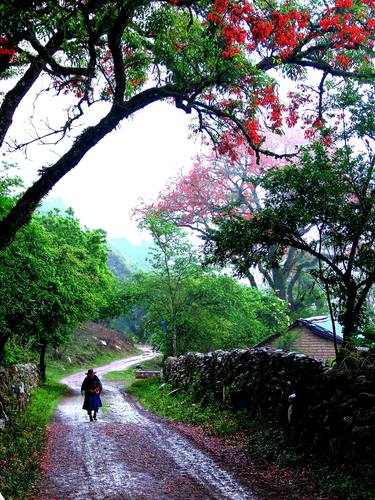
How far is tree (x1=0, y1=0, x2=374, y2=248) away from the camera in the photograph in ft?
23.0

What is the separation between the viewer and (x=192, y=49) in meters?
8.04

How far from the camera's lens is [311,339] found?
22.4 m

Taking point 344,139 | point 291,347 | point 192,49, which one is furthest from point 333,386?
point 291,347

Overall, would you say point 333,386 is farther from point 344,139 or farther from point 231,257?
point 344,139

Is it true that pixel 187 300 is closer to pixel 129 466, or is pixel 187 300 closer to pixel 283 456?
pixel 129 466

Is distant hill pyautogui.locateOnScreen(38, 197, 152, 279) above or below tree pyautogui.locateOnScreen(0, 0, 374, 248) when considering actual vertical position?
above

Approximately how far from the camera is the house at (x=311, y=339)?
2161cm

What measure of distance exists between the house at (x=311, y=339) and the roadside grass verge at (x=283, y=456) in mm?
8239

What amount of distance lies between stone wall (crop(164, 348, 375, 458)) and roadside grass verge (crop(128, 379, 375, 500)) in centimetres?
22

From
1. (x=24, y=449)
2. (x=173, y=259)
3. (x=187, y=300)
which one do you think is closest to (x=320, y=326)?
(x=187, y=300)

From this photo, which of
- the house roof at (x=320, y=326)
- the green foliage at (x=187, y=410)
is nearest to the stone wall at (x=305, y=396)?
the green foliage at (x=187, y=410)

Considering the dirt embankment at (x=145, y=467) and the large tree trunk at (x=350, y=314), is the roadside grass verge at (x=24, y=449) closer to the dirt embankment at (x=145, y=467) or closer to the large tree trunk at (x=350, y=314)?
the dirt embankment at (x=145, y=467)

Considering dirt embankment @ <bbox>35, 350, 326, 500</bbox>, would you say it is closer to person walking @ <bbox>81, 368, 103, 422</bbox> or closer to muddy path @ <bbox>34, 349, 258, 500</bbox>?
muddy path @ <bbox>34, 349, 258, 500</bbox>

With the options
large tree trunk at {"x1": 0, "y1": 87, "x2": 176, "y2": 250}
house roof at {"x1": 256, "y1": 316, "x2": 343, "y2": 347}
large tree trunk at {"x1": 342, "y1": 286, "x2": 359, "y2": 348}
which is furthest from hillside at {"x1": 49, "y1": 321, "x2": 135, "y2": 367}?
large tree trunk at {"x1": 0, "y1": 87, "x2": 176, "y2": 250}
